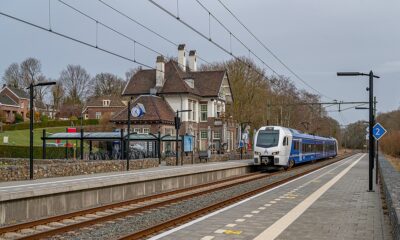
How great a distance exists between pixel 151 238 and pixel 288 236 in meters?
2.66

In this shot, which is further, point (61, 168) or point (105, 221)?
point (61, 168)

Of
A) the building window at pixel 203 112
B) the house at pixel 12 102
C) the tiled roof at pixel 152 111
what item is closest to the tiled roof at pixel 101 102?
the house at pixel 12 102

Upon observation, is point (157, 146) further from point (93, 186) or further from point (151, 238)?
point (151, 238)

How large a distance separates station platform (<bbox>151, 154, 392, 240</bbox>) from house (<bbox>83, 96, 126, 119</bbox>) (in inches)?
3011

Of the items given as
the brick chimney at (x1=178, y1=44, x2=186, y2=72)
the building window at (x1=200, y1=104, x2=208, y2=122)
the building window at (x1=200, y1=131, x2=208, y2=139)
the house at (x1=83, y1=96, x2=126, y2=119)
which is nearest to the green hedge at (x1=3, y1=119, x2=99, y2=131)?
the house at (x1=83, y1=96, x2=126, y2=119)

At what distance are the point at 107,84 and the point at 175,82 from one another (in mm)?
43078

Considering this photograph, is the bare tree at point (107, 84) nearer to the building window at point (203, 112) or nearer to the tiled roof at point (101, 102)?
the tiled roof at point (101, 102)

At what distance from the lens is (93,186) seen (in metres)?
15.9

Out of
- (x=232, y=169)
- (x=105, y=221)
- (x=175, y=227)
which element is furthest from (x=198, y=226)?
(x=232, y=169)

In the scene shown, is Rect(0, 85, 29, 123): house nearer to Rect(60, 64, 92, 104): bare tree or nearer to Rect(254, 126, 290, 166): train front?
Rect(60, 64, 92, 104): bare tree

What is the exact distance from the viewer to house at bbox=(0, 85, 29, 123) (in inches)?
3561

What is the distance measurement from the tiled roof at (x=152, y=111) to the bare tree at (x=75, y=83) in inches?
1605

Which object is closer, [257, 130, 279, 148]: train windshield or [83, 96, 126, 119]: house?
[257, 130, 279, 148]: train windshield

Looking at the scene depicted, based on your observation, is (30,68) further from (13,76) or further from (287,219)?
(287,219)
